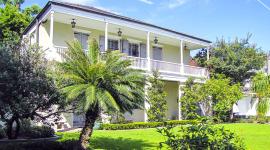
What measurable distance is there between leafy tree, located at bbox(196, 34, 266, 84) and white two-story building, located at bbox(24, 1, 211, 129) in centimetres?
116

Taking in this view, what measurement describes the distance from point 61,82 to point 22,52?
1602mm

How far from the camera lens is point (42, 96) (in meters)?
9.94

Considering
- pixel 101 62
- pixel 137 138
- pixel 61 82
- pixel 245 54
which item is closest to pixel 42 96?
pixel 61 82

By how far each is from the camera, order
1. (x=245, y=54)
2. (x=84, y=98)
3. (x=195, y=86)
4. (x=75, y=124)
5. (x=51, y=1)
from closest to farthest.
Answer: (x=84, y=98)
(x=51, y=1)
(x=75, y=124)
(x=195, y=86)
(x=245, y=54)

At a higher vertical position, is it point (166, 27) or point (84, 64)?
point (166, 27)

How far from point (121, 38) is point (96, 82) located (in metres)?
14.9

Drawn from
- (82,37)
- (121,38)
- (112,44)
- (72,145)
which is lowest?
(72,145)

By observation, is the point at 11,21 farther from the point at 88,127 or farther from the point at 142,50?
the point at 88,127

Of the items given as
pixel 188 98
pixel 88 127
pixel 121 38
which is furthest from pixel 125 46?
pixel 88 127

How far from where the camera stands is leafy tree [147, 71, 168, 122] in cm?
2180

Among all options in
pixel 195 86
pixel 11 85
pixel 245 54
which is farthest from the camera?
pixel 245 54

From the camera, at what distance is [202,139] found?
467 cm

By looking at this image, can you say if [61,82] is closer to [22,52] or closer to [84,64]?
[84,64]

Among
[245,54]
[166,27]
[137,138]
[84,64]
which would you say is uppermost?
[166,27]
